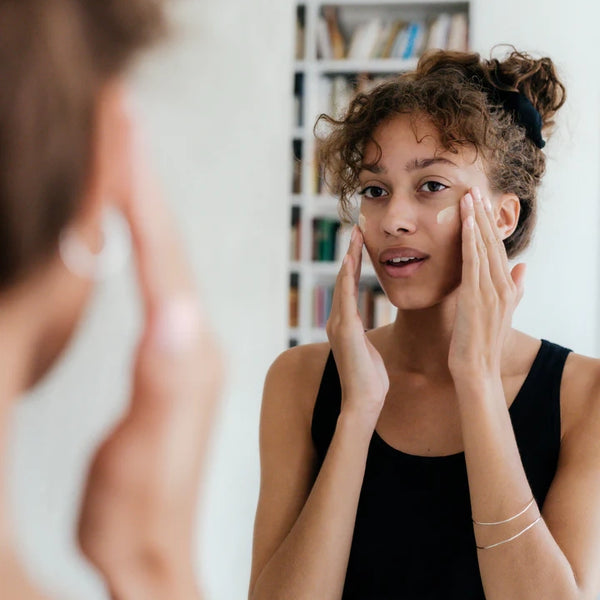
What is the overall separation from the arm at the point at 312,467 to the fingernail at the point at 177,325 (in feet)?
0.55

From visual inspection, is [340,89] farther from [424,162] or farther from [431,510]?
[431,510]

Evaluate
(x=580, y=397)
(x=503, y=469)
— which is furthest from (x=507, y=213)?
(x=503, y=469)

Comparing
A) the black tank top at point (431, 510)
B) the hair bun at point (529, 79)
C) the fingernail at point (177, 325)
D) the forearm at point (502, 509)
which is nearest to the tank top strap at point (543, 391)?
the black tank top at point (431, 510)

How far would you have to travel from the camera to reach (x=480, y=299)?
1212 mm

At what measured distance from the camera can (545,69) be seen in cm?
139

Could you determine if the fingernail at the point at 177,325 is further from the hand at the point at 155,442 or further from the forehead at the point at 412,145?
the forehead at the point at 412,145

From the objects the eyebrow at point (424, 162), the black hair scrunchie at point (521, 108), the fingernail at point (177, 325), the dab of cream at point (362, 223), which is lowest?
the fingernail at point (177, 325)

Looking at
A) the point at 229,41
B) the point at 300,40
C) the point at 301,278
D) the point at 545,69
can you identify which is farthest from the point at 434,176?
the point at 300,40

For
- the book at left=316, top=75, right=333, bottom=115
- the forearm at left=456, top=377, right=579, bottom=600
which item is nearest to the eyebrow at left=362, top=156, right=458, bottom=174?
the forearm at left=456, top=377, right=579, bottom=600

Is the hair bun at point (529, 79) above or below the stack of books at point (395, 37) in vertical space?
below

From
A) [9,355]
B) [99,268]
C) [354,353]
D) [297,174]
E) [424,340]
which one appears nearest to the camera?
[9,355]

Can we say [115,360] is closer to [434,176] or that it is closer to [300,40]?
[434,176]

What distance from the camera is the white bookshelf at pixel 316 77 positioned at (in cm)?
230

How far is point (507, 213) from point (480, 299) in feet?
0.68
